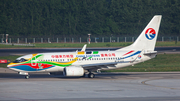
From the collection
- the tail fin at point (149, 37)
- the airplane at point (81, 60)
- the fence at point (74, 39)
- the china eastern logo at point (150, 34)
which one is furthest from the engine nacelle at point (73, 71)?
the fence at point (74, 39)

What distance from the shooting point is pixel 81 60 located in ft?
116

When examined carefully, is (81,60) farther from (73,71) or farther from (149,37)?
(149,37)

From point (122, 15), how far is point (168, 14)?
2086 centimetres

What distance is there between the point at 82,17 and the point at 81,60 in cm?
9065

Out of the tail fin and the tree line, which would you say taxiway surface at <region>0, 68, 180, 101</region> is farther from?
the tree line

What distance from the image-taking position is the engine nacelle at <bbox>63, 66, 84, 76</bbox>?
3339 cm

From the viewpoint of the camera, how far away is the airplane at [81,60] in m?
34.4

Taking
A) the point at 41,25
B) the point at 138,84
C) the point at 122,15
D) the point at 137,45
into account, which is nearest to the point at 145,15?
the point at 122,15

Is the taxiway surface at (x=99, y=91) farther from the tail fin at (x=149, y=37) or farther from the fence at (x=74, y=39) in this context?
the fence at (x=74, y=39)

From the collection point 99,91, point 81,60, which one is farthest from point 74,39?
point 99,91

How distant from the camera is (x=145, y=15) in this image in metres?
123

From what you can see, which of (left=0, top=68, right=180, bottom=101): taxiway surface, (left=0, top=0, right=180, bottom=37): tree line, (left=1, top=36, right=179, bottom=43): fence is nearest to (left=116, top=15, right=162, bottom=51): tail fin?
(left=0, top=68, right=180, bottom=101): taxiway surface

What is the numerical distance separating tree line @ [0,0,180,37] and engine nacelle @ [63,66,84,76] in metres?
87.7

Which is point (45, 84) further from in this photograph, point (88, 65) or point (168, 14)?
point (168, 14)
